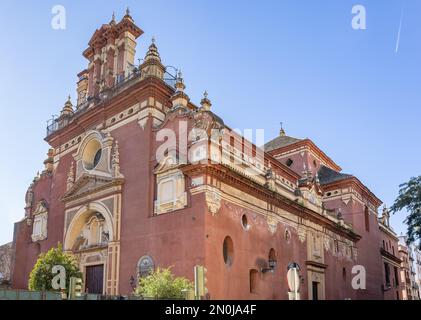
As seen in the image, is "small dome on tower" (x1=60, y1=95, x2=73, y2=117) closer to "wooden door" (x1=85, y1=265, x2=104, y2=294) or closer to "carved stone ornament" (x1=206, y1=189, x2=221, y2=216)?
"wooden door" (x1=85, y1=265, x2=104, y2=294)

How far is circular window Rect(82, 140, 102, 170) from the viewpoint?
91.7 feet

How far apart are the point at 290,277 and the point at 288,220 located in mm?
17424

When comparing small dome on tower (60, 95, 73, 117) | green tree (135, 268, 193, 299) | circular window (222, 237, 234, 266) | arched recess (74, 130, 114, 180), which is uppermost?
small dome on tower (60, 95, 73, 117)

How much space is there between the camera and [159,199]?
22562 mm

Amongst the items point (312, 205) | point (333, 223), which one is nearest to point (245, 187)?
point (312, 205)

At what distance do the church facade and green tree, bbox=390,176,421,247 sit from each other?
196 inches

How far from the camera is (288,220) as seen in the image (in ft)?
91.9

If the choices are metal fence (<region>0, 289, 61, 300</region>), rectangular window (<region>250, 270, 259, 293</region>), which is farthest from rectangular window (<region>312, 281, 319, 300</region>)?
metal fence (<region>0, 289, 61, 300</region>)

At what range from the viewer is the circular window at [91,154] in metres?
27.9

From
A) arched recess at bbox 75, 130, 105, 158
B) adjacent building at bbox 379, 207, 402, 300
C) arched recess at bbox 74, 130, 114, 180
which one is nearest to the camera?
arched recess at bbox 74, 130, 114, 180

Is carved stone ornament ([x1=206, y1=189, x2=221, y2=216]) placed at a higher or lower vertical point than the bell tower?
lower

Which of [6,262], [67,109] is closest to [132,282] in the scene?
[67,109]

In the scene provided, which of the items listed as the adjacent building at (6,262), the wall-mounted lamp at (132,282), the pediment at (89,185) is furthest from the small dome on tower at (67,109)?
the wall-mounted lamp at (132,282)

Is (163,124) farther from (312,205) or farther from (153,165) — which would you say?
(312,205)
